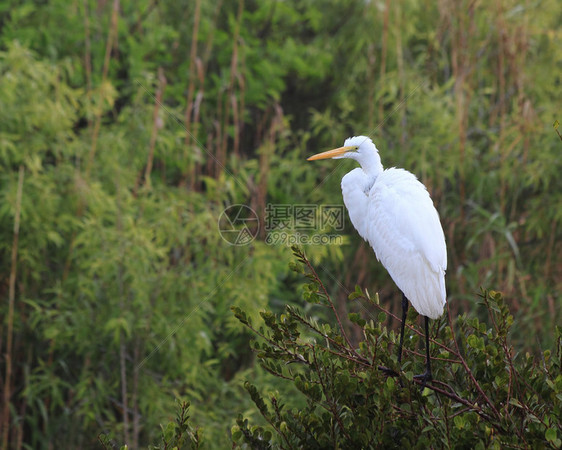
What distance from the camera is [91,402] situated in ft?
10.4

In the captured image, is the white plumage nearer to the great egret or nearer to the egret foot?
the great egret

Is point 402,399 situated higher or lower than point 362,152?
lower

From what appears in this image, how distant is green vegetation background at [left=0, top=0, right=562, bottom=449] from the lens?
3.22 m
